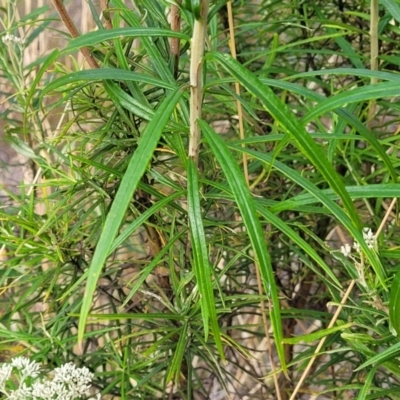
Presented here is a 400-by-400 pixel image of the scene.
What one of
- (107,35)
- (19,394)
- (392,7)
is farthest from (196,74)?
(19,394)

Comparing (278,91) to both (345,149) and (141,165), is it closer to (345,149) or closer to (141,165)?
(345,149)

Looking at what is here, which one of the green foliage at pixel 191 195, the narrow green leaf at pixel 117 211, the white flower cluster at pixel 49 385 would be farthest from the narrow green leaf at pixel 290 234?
the white flower cluster at pixel 49 385

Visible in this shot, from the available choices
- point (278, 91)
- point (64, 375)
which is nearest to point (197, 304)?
point (64, 375)

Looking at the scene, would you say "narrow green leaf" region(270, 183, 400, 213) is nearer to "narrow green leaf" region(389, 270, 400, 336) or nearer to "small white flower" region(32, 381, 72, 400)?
"narrow green leaf" region(389, 270, 400, 336)

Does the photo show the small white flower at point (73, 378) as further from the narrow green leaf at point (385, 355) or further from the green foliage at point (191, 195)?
the narrow green leaf at point (385, 355)

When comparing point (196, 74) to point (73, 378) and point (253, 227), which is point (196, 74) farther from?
A: point (73, 378)

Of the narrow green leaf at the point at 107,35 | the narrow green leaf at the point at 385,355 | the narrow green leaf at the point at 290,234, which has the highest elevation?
the narrow green leaf at the point at 107,35

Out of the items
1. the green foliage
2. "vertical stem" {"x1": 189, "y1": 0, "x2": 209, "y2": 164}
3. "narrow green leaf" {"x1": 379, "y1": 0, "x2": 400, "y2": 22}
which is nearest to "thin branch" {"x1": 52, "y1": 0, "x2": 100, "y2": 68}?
the green foliage
